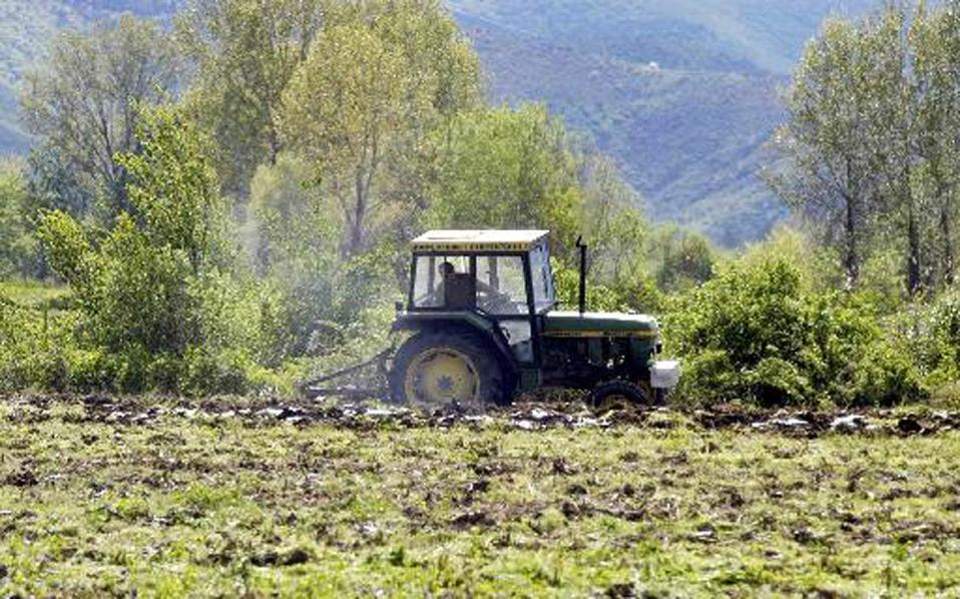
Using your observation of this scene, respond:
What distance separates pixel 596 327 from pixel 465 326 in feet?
5.99

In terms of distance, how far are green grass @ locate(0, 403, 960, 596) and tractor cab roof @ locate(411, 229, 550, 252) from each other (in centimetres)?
345

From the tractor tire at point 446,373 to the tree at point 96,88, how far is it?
203ft

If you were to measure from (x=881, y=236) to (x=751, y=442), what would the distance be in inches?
1607

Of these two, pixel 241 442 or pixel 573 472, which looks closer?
pixel 573 472

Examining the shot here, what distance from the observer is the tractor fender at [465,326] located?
19562mm

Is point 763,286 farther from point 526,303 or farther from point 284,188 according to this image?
point 284,188

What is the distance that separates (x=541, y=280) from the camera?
2042cm

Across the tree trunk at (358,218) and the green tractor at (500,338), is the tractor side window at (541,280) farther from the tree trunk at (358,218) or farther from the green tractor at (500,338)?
the tree trunk at (358,218)

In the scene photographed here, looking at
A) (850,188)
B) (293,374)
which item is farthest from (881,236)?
(293,374)

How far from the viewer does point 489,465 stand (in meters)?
14.5

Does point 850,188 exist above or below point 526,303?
above

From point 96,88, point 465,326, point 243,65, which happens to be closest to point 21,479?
point 465,326

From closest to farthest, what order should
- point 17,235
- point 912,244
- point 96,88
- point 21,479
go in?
point 21,479 < point 912,244 < point 96,88 < point 17,235

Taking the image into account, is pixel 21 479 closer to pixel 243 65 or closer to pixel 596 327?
pixel 596 327
